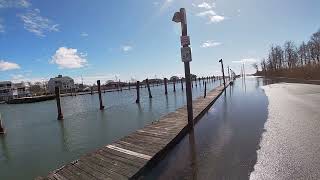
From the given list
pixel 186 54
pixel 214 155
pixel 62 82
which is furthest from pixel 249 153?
pixel 62 82

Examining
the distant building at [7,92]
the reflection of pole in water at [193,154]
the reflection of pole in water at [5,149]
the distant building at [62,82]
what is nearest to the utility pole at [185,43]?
the reflection of pole in water at [193,154]

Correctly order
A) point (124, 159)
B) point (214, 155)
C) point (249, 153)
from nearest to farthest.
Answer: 1. point (124, 159)
2. point (249, 153)
3. point (214, 155)

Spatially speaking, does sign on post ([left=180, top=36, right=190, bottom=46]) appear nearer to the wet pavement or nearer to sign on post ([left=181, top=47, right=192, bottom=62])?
sign on post ([left=181, top=47, right=192, bottom=62])

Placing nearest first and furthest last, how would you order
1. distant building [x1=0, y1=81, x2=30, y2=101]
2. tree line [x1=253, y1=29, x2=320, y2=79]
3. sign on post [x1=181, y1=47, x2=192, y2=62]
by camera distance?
sign on post [x1=181, y1=47, x2=192, y2=62] < tree line [x1=253, y1=29, x2=320, y2=79] < distant building [x1=0, y1=81, x2=30, y2=101]

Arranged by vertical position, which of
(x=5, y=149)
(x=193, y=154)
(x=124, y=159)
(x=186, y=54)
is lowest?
(x=5, y=149)

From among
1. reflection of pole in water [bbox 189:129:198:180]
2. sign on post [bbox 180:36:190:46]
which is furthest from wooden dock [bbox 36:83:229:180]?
sign on post [bbox 180:36:190:46]

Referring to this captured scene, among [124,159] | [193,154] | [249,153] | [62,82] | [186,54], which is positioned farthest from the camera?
[62,82]

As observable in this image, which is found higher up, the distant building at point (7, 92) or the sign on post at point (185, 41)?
the sign on post at point (185, 41)

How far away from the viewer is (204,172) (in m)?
5.83

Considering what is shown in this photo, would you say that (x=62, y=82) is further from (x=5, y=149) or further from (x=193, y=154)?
(x=193, y=154)

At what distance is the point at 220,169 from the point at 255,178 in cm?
85

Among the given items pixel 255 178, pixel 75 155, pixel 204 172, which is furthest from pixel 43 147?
pixel 255 178

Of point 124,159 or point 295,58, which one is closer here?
point 124,159

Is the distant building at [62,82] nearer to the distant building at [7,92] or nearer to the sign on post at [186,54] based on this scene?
the distant building at [7,92]
